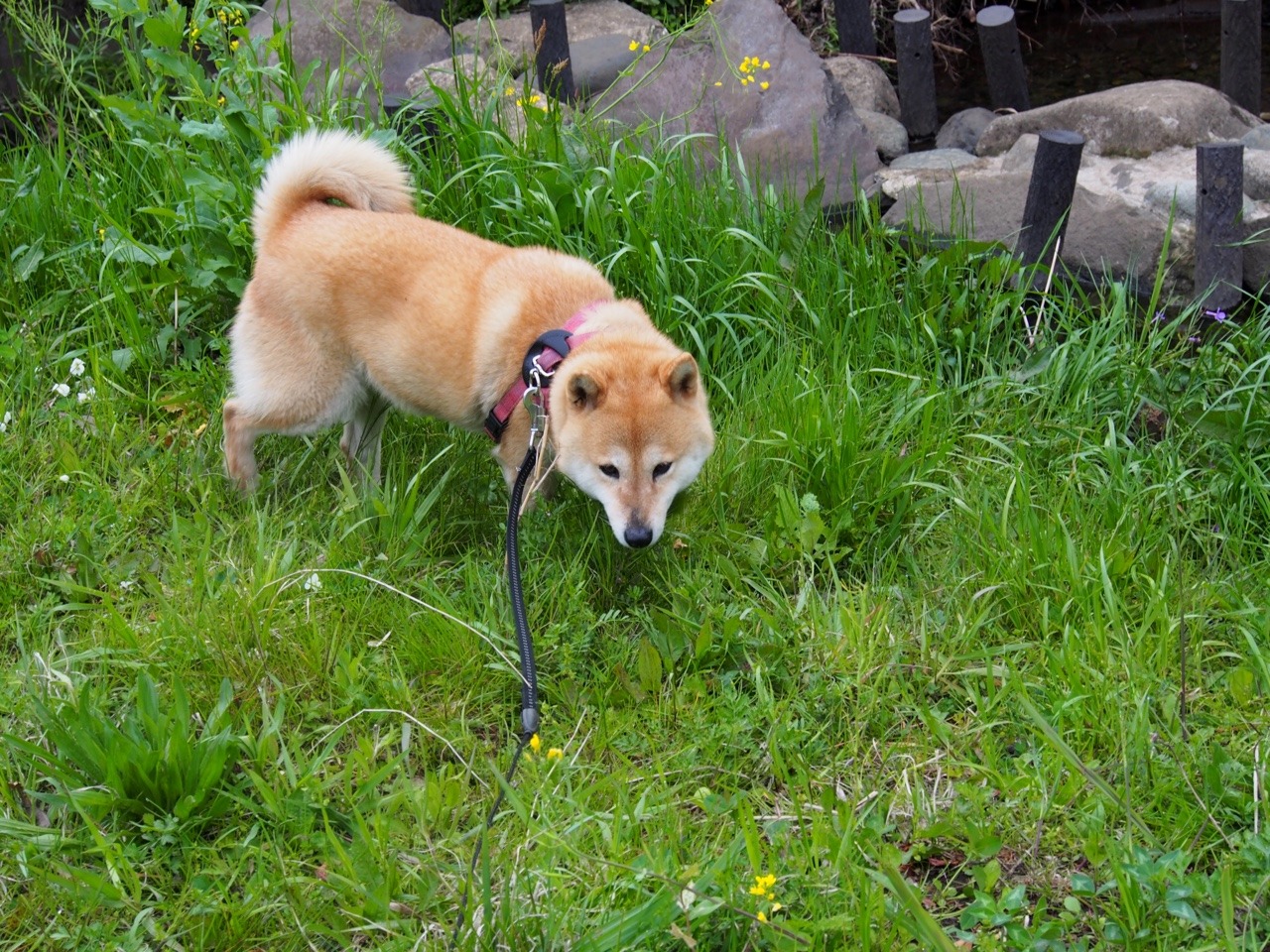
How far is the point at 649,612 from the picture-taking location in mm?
2984

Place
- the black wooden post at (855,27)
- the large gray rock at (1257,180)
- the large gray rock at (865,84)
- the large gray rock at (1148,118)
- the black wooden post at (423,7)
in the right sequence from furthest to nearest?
1. the black wooden post at (855,27)
2. the large gray rock at (865,84)
3. the black wooden post at (423,7)
4. the large gray rock at (1148,118)
5. the large gray rock at (1257,180)

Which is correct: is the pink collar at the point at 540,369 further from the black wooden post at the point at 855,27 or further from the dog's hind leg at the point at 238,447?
the black wooden post at the point at 855,27

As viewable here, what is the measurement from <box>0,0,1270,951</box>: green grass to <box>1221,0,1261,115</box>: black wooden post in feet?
10.3

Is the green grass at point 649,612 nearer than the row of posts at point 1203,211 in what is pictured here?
Yes

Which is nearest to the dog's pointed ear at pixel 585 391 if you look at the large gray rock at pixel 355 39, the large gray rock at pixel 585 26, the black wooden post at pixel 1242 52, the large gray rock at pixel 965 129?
the large gray rock at pixel 355 39

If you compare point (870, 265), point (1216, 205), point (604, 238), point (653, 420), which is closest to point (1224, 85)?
point (1216, 205)

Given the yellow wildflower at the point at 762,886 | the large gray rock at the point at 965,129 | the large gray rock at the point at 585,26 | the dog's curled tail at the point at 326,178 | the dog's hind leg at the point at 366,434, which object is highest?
the dog's curled tail at the point at 326,178

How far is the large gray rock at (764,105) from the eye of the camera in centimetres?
529

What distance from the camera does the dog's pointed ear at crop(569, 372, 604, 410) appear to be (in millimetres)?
2881

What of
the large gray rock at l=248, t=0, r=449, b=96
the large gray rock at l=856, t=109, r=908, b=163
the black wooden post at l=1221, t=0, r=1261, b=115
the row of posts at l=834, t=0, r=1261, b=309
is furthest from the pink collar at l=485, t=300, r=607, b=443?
the black wooden post at l=1221, t=0, r=1261, b=115

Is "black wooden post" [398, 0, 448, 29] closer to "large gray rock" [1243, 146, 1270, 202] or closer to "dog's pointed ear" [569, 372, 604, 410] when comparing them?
"large gray rock" [1243, 146, 1270, 202]

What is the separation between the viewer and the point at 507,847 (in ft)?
7.32

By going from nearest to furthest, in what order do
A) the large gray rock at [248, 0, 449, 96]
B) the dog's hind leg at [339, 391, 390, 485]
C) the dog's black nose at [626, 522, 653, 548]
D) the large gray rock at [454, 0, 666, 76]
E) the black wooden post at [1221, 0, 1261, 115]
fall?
the dog's black nose at [626, 522, 653, 548] < the dog's hind leg at [339, 391, 390, 485] < the large gray rock at [248, 0, 449, 96] < the black wooden post at [1221, 0, 1261, 115] < the large gray rock at [454, 0, 666, 76]

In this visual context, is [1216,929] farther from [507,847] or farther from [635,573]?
[635,573]
